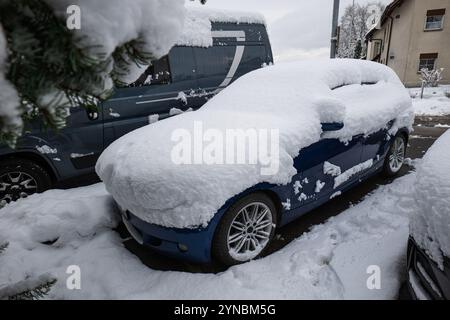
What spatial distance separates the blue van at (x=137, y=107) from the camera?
385 centimetres

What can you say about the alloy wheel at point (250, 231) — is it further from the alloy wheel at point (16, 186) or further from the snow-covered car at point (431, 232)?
the alloy wheel at point (16, 186)

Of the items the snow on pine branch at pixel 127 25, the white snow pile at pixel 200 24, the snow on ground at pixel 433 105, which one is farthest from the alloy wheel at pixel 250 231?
the snow on ground at pixel 433 105

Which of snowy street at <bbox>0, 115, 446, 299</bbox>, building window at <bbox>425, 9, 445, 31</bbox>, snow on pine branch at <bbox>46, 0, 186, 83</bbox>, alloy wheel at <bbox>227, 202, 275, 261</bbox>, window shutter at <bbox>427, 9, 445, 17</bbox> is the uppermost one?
window shutter at <bbox>427, 9, 445, 17</bbox>

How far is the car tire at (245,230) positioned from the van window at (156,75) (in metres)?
2.77

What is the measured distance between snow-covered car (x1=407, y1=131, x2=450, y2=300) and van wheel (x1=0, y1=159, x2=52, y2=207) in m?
4.03

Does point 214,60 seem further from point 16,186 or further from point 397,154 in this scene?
point 16,186

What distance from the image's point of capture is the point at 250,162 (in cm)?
258

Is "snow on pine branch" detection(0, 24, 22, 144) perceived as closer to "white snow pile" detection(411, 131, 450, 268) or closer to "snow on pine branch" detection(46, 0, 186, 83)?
"snow on pine branch" detection(46, 0, 186, 83)

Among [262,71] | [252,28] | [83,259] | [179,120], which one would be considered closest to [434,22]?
[252,28]

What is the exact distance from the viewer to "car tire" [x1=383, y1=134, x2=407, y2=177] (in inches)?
179

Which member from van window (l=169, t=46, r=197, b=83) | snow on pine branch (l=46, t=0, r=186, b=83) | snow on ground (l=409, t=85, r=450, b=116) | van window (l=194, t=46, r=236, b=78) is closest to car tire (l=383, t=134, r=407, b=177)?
van window (l=194, t=46, r=236, b=78)

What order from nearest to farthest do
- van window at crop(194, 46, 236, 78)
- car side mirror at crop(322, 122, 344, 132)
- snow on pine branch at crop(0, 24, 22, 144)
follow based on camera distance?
1. snow on pine branch at crop(0, 24, 22, 144)
2. car side mirror at crop(322, 122, 344, 132)
3. van window at crop(194, 46, 236, 78)

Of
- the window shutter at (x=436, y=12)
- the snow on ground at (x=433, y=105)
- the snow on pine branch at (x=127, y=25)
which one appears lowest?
the snow on ground at (x=433, y=105)

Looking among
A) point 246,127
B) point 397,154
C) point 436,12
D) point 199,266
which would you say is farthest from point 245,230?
point 436,12
